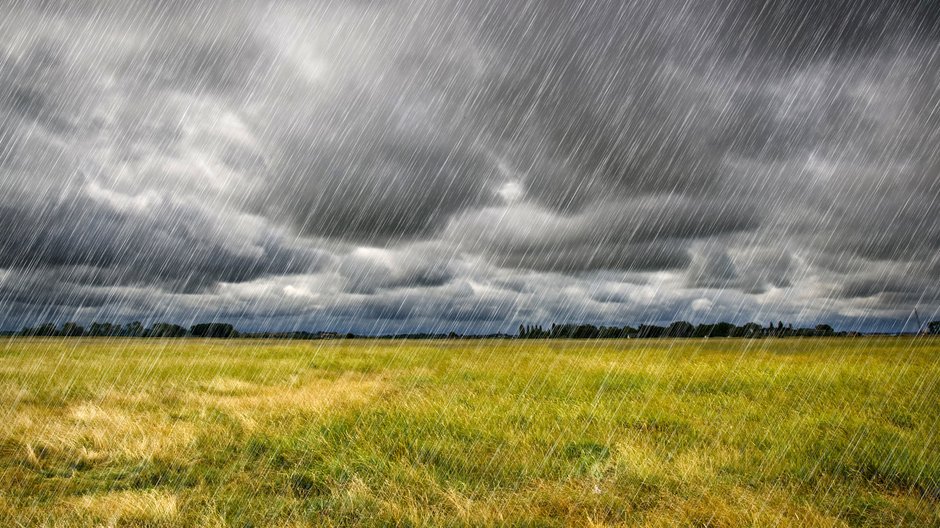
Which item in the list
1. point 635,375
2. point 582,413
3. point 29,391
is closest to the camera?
point 582,413

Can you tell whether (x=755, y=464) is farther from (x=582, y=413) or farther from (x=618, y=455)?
(x=582, y=413)

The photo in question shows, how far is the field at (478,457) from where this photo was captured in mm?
5871

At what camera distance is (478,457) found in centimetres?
805

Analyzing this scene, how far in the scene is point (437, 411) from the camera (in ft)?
36.8

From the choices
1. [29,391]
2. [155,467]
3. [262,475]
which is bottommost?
[29,391]

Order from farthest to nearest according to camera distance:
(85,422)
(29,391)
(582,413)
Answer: (29,391)
(582,413)
(85,422)

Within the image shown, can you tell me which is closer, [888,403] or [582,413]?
[582,413]

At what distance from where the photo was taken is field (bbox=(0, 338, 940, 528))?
19.3 feet

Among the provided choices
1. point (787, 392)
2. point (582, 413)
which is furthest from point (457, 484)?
point (787, 392)

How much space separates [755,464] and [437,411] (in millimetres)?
6370

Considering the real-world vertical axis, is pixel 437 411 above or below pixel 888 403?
below

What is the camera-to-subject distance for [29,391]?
15.4 m

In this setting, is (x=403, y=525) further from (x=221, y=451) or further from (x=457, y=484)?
(x=221, y=451)

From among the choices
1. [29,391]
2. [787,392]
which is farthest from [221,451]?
[787,392]
